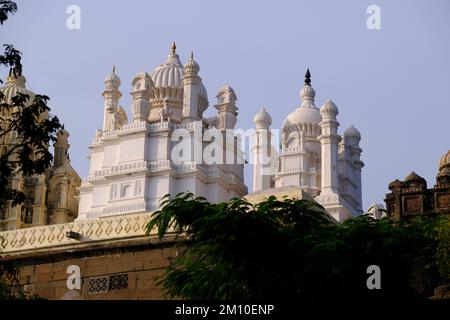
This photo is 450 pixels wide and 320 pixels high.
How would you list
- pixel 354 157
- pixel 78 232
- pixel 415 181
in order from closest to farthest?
pixel 78 232 → pixel 415 181 → pixel 354 157

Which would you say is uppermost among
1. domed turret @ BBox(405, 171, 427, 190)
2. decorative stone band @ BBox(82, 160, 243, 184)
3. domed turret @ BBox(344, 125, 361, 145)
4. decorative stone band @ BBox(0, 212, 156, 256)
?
domed turret @ BBox(344, 125, 361, 145)

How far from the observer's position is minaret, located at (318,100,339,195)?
4078cm

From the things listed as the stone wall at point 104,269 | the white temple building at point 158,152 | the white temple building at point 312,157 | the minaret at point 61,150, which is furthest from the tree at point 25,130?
the minaret at point 61,150

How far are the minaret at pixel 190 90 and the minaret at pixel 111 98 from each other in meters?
3.17

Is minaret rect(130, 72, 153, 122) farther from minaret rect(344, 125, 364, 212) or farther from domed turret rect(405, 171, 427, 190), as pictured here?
domed turret rect(405, 171, 427, 190)

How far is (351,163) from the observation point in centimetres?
4581

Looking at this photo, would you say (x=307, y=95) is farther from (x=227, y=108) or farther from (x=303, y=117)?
(x=227, y=108)

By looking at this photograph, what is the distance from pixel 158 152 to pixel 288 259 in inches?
939

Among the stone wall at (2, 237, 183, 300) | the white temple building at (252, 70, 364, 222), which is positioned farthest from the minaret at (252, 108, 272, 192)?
the stone wall at (2, 237, 183, 300)

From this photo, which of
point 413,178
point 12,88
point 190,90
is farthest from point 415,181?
point 12,88

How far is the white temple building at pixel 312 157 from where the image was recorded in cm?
4109

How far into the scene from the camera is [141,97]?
134 feet

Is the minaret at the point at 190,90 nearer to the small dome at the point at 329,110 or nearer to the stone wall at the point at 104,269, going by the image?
the small dome at the point at 329,110
